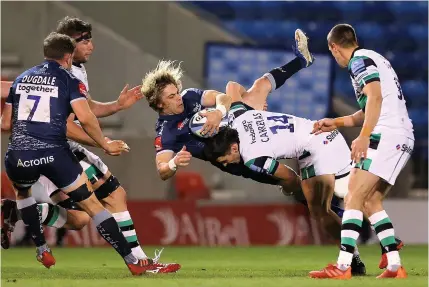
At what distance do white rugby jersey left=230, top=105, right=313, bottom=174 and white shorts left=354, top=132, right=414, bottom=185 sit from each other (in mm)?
732

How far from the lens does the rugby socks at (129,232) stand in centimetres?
800

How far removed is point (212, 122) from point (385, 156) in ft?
4.36

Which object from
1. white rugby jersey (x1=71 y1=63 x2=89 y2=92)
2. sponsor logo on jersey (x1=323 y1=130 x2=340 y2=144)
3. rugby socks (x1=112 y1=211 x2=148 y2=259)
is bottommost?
rugby socks (x1=112 y1=211 x2=148 y2=259)

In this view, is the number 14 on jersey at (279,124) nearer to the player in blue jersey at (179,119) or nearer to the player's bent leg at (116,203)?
the player in blue jersey at (179,119)

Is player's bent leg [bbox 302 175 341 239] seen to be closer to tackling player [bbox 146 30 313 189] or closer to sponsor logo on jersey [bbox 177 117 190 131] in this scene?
tackling player [bbox 146 30 313 189]

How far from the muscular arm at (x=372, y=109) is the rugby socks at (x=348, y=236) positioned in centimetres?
58

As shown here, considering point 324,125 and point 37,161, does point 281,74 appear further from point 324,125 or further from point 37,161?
point 37,161

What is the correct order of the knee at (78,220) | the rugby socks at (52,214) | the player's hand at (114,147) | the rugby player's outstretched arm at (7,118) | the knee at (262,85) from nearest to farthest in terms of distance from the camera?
1. the player's hand at (114,147)
2. the rugby player's outstretched arm at (7,118)
3. the knee at (262,85)
4. the rugby socks at (52,214)
5. the knee at (78,220)

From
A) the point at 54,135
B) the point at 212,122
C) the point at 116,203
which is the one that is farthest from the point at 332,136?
the point at 54,135

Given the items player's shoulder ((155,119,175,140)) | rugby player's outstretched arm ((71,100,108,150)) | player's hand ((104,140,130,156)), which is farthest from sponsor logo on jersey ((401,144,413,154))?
rugby player's outstretched arm ((71,100,108,150))

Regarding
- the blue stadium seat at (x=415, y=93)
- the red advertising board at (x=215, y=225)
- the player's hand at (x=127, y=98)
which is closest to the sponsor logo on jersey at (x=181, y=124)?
the player's hand at (x=127, y=98)

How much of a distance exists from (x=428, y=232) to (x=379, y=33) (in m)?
4.78

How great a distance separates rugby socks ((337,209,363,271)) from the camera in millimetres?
7008

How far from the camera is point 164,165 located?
25.6 feet
